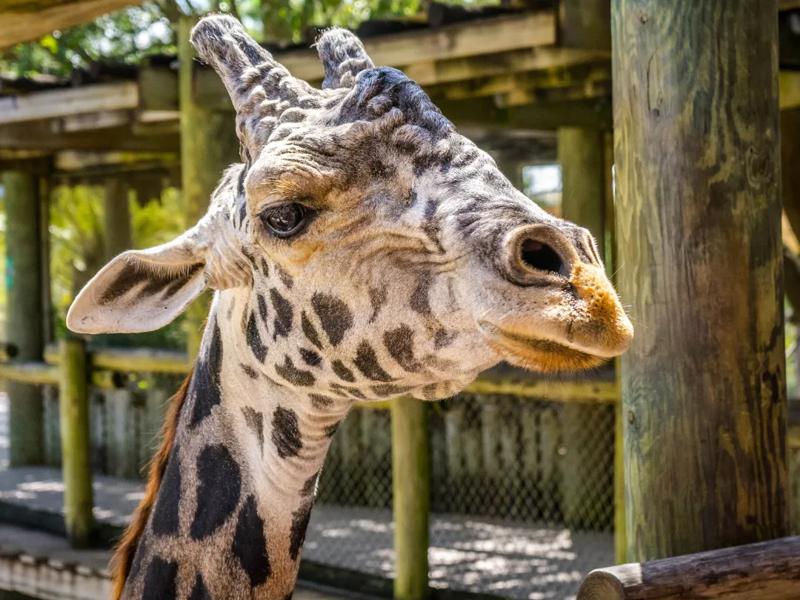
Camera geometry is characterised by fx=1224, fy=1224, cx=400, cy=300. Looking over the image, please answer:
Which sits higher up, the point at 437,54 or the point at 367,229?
the point at 437,54

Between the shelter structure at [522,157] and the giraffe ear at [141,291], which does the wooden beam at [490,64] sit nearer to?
the shelter structure at [522,157]

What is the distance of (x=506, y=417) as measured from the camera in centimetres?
778

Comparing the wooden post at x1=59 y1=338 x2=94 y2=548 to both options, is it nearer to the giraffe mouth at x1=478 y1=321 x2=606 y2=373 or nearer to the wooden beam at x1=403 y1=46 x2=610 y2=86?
the wooden beam at x1=403 y1=46 x2=610 y2=86

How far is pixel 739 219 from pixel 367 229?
→ 1.05 metres

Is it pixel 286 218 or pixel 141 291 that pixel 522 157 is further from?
pixel 286 218

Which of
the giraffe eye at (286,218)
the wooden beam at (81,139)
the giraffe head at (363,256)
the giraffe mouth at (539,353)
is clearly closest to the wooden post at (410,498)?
the giraffe head at (363,256)

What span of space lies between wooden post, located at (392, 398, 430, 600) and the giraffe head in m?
2.89

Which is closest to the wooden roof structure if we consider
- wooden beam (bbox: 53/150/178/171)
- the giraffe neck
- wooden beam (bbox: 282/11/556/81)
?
wooden beam (bbox: 282/11/556/81)

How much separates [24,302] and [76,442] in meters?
3.43

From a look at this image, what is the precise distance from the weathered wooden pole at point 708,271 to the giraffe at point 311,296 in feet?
2.61

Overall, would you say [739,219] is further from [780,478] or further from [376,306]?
[376,306]

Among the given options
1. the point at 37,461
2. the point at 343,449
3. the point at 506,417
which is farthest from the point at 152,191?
the point at 506,417

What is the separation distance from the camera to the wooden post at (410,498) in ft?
17.4

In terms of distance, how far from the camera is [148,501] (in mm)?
2689
